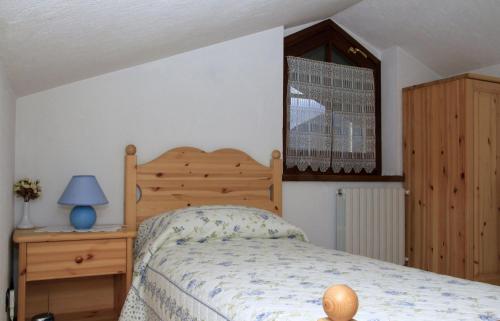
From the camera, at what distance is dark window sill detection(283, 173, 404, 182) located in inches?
134

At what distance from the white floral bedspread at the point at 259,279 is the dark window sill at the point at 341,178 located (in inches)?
24.4

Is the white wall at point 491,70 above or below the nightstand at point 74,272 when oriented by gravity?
above

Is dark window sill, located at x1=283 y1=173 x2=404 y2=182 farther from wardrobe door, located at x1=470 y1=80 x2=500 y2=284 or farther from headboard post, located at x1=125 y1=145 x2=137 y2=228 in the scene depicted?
headboard post, located at x1=125 y1=145 x2=137 y2=228

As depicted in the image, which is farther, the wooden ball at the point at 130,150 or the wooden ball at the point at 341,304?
the wooden ball at the point at 130,150

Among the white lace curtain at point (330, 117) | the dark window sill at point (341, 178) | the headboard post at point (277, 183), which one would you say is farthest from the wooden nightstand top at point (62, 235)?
the white lace curtain at point (330, 117)

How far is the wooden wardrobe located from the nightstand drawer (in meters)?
2.18

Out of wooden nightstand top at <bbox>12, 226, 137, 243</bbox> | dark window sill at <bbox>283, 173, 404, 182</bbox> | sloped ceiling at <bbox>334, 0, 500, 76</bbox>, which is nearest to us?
wooden nightstand top at <bbox>12, 226, 137, 243</bbox>

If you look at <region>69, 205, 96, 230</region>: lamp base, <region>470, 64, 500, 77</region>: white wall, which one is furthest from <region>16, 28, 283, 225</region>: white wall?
<region>470, 64, 500, 77</region>: white wall

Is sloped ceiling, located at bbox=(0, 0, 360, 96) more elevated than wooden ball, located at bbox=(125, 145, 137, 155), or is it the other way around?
sloped ceiling, located at bbox=(0, 0, 360, 96)

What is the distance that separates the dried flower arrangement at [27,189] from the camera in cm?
260

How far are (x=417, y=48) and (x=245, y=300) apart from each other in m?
2.93

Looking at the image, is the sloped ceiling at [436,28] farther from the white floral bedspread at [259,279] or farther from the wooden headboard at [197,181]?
the white floral bedspread at [259,279]

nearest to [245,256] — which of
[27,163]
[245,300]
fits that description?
[245,300]

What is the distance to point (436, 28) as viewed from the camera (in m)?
3.39
